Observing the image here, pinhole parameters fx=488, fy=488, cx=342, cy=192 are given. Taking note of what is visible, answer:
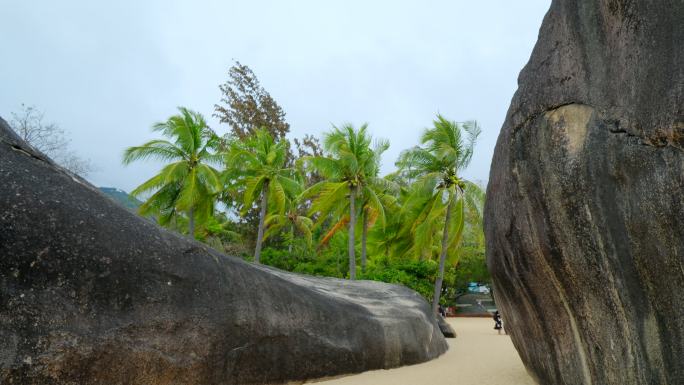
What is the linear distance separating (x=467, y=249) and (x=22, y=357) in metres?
31.0

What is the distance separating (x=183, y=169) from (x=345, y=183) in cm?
727

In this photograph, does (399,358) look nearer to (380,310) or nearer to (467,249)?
(380,310)

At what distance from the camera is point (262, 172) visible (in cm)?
2253

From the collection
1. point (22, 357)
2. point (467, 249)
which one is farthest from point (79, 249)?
point (467, 249)

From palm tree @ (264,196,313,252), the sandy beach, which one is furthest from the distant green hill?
palm tree @ (264,196,313,252)

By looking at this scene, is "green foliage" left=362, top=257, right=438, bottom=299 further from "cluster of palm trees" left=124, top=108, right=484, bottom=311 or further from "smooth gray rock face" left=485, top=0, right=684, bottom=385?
"smooth gray rock face" left=485, top=0, right=684, bottom=385

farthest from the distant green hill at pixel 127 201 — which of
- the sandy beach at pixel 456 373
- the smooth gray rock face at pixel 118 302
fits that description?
the sandy beach at pixel 456 373

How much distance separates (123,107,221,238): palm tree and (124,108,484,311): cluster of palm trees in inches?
1.7

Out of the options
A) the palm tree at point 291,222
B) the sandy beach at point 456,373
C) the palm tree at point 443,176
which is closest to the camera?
the sandy beach at point 456,373

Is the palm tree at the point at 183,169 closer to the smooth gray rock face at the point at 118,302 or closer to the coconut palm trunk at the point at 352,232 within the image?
the coconut palm trunk at the point at 352,232

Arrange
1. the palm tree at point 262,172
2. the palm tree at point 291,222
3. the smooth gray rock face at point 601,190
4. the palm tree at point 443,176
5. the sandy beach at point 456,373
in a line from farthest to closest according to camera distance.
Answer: the palm tree at point 291,222 < the palm tree at point 262,172 < the palm tree at point 443,176 < the sandy beach at point 456,373 < the smooth gray rock face at point 601,190

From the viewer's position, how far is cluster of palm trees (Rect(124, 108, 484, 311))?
752 inches

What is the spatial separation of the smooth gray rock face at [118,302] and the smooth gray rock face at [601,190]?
10.3 ft

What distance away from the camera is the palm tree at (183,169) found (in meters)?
21.2
